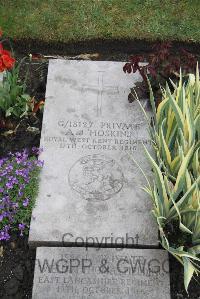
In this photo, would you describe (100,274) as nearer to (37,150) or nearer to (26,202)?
(26,202)

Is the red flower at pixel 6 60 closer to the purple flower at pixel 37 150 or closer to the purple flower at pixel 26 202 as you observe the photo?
the purple flower at pixel 37 150

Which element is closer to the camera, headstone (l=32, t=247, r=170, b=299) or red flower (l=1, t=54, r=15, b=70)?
headstone (l=32, t=247, r=170, b=299)

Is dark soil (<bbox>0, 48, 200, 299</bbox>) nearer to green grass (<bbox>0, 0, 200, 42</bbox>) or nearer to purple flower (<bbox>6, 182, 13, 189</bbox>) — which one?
purple flower (<bbox>6, 182, 13, 189</bbox>)

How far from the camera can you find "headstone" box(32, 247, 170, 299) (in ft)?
10.1

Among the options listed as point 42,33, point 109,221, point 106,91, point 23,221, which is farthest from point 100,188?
point 42,33

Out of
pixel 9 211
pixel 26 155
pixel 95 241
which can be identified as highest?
pixel 26 155

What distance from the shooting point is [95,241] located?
3291 millimetres

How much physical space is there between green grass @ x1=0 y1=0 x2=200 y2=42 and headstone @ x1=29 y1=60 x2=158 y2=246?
2.37 ft

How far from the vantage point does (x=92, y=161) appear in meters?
3.65

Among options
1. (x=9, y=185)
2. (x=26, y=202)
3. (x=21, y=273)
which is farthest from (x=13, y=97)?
(x=21, y=273)

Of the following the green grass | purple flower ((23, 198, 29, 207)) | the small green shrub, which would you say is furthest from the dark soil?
the green grass

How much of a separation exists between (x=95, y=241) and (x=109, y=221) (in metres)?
0.17

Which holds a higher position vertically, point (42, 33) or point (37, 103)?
point (42, 33)

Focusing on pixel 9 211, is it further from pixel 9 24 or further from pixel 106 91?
pixel 9 24
